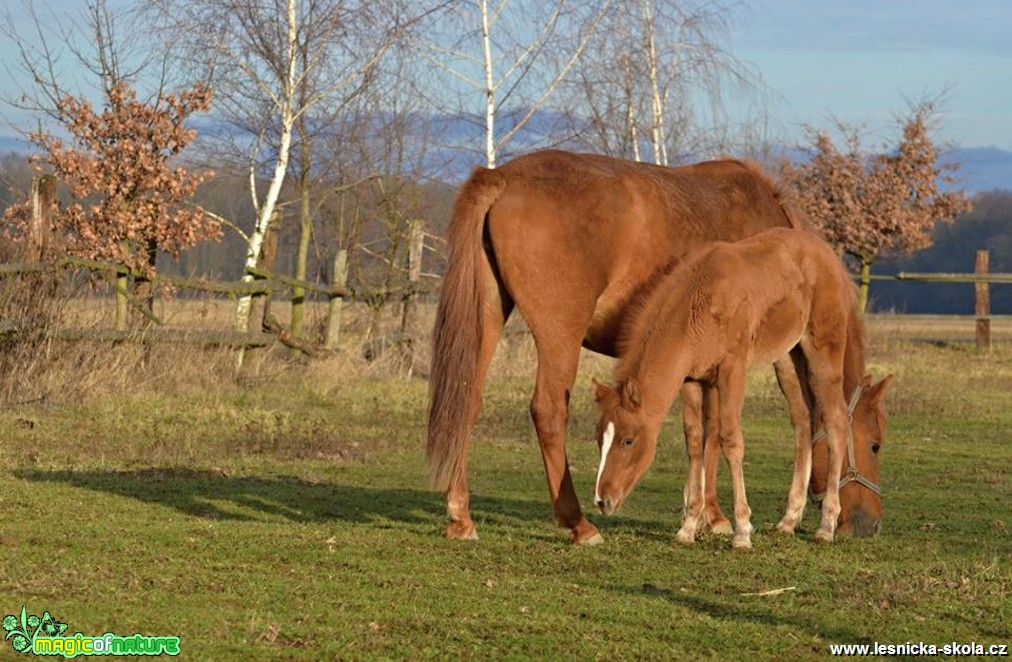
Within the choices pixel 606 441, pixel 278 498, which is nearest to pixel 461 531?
pixel 606 441

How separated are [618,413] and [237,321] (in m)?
11.4

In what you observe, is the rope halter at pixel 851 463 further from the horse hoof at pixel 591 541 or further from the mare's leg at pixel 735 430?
the horse hoof at pixel 591 541

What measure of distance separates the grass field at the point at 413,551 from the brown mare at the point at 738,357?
0.39m

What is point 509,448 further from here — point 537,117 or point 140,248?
point 537,117

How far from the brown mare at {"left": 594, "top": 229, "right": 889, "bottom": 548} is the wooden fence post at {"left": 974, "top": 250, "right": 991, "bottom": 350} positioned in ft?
72.3

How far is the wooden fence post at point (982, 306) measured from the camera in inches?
1187

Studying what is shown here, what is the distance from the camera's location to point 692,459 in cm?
842

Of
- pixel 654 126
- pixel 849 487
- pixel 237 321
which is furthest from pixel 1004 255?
pixel 849 487

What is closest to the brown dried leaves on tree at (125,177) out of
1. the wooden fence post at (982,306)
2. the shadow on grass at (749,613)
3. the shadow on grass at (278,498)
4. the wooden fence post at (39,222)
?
the wooden fence post at (39,222)

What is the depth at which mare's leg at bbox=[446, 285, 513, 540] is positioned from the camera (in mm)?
8148

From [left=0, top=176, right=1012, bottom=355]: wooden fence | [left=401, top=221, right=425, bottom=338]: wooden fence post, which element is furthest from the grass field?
[left=401, top=221, right=425, bottom=338]: wooden fence post

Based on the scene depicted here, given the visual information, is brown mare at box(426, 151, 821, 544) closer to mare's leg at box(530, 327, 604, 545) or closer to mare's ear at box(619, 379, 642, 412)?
mare's leg at box(530, 327, 604, 545)

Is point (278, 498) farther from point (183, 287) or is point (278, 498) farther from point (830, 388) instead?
point (183, 287)

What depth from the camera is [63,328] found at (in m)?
14.6
